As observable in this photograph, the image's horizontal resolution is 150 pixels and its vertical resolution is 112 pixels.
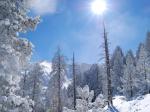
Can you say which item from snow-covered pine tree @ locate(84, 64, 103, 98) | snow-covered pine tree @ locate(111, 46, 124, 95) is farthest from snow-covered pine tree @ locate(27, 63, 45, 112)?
snow-covered pine tree @ locate(84, 64, 103, 98)

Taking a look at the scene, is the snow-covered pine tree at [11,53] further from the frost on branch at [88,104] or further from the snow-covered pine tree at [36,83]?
the snow-covered pine tree at [36,83]

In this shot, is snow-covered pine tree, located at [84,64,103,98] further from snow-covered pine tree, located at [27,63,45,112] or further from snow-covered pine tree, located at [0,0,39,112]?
snow-covered pine tree, located at [0,0,39,112]

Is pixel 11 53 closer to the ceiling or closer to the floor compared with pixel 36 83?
closer to the floor

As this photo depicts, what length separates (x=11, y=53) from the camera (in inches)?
538

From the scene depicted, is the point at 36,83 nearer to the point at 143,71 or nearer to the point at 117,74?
the point at 143,71

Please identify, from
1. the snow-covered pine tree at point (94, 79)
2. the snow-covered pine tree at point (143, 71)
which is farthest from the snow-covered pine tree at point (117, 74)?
the snow-covered pine tree at point (143, 71)

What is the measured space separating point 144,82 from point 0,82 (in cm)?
5470

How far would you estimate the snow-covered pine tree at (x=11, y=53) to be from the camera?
13.3m

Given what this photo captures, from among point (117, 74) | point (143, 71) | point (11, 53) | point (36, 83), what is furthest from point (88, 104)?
point (117, 74)

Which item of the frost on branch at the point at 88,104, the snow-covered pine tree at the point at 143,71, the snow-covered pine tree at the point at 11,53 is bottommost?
the frost on branch at the point at 88,104

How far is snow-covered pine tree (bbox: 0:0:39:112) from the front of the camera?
13.3 meters

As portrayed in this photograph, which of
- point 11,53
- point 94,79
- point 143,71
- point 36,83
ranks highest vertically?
point 94,79

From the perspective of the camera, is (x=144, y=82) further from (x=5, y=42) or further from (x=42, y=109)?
(x=5, y=42)

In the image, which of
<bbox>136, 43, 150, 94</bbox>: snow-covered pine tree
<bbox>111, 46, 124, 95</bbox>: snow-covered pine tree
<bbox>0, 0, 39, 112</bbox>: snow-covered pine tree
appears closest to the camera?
<bbox>0, 0, 39, 112</bbox>: snow-covered pine tree
